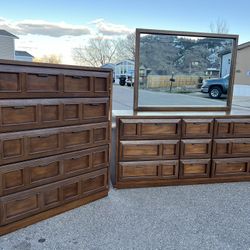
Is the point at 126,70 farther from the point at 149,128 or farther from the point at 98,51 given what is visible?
the point at 98,51

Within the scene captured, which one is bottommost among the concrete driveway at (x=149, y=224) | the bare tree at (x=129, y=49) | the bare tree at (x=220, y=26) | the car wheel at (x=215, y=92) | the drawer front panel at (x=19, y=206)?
the concrete driveway at (x=149, y=224)

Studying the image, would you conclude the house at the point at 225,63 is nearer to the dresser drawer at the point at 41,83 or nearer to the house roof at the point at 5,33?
the dresser drawer at the point at 41,83

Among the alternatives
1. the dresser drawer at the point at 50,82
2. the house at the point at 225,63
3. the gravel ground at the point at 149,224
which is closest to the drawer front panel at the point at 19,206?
the gravel ground at the point at 149,224

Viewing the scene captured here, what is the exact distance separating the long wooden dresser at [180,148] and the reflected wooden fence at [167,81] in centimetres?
45

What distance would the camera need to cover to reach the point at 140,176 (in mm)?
2867

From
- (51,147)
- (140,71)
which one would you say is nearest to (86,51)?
(140,71)

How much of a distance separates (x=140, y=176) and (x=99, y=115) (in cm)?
90

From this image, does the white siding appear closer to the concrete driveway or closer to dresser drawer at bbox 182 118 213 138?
dresser drawer at bbox 182 118 213 138

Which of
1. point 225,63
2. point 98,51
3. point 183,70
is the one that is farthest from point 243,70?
point 183,70

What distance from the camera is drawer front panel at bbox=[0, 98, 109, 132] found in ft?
6.04

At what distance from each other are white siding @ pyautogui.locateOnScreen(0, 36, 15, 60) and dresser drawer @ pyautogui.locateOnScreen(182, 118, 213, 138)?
10.3 metres

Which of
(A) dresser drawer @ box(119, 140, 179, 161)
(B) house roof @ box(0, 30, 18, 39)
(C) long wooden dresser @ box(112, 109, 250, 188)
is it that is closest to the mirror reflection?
(C) long wooden dresser @ box(112, 109, 250, 188)

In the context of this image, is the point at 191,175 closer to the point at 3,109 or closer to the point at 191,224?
the point at 191,224

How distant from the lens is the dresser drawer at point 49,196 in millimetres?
1936
